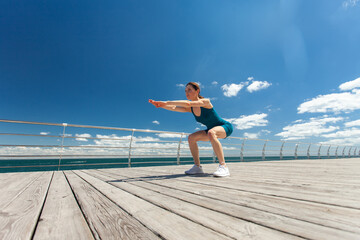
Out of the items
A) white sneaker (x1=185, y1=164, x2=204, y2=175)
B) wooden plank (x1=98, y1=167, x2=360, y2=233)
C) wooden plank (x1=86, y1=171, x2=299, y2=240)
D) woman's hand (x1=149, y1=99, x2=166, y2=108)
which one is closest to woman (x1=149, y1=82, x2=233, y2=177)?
white sneaker (x1=185, y1=164, x2=204, y2=175)

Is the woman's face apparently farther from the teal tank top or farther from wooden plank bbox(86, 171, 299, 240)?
wooden plank bbox(86, 171, 299, 240)

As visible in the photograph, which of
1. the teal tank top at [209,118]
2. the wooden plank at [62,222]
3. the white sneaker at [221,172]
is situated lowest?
the wooden plank at [62,222]

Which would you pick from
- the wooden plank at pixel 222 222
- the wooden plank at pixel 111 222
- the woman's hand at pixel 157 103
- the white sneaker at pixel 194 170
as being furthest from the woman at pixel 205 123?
the wooden plank at pixel 111 222

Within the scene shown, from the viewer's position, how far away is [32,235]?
503 mm

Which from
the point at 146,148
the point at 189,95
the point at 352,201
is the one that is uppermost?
the point at 189,95

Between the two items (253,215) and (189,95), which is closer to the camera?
(253,215)

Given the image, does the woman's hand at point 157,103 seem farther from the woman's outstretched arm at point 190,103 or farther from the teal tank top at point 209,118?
the teal tank top at point 209,118

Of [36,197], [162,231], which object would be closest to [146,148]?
[36,197]

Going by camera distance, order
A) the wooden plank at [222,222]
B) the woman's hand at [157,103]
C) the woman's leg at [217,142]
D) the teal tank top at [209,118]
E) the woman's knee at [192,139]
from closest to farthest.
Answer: the wooden plank at [222,222]
the woman's hand at [157,103]
the woman's leg at [217,142]
the teal tank top at [209,118]
the woman's knee at [192,139]

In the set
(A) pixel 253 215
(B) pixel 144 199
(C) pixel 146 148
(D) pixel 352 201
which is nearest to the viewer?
(A) pixel 253 215

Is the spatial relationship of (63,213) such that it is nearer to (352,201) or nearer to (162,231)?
(162,231)

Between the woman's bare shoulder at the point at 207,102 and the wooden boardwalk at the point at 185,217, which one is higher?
the woman's bare shoulder at the point at 207,102

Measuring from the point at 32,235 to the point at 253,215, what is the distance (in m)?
0.69

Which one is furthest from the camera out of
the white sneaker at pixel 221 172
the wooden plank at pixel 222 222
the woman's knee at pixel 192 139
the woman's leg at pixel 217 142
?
the woman's knee at pixel 192 139
